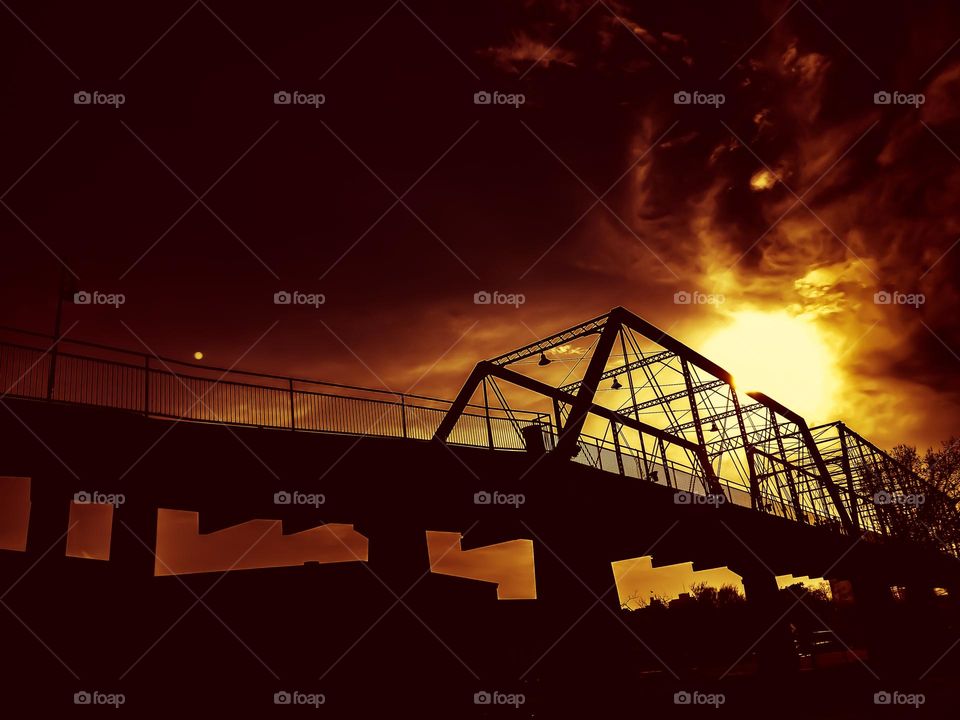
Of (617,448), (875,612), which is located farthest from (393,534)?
(875,612)

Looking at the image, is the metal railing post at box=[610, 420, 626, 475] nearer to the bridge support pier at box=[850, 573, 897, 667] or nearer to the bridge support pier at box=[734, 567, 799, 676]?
the bridge support pier at box=[734, 567, 799, 676]

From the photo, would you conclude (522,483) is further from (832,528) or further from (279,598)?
(832,528)

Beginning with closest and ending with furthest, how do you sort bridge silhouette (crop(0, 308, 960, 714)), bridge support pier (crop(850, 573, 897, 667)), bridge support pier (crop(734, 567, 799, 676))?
bridge silhouette (crop(0, 308, 960, 714)) < bridge support pier (crop(734, 567, 799, 676)) < bridge support pier (crop(850, 573, 897, 667))

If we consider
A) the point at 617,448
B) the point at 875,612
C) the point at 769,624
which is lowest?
the point at 875,612

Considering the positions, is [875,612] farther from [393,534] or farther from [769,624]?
[393,534]

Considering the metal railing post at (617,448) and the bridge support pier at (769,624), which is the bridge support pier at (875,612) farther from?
the metal railing post at (617,448)

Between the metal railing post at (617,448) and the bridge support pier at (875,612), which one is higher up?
the metal railing post at (617,448)

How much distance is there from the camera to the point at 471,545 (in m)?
23.3

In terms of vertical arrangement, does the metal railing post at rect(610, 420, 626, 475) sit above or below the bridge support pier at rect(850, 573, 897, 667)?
above

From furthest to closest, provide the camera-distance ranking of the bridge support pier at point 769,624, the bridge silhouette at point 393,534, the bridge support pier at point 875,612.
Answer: the bridge support pier at point 875,612 < the bridge support pier at point 769,624 < the bridge silhouette at point 393,534

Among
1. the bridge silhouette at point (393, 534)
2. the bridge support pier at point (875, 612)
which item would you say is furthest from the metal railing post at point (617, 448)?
the bridge support pier at point (875, 612)

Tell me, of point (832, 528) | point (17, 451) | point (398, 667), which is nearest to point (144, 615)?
point (17, 451)

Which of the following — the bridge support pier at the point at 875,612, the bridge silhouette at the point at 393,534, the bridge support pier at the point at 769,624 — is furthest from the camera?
the bridge support pier at the point at 875,612

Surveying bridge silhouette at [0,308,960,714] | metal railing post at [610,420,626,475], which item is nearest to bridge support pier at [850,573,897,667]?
bridge silhouette at [0,308,960,714]
